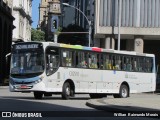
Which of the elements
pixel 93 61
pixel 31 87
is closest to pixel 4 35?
pixel 93 61

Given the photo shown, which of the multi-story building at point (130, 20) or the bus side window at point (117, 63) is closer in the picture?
the bus side window at point (117, 63)

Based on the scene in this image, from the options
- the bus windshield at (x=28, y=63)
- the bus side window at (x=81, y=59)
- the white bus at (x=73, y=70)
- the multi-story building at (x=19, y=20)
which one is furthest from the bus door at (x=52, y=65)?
the multi-story building at (x=19, y=20)

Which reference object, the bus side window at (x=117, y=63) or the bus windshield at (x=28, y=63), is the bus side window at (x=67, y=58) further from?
the bus side window at (x=117, y=63)

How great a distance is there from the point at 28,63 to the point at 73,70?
9.40ft

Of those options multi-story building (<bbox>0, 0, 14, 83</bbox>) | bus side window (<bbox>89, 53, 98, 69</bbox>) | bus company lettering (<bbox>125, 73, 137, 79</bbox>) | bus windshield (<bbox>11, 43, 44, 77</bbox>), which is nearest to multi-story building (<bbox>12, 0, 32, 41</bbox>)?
multi-story building (<bbox>0, 0, 14, 83</bbox>)

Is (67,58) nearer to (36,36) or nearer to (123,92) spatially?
(123,92)

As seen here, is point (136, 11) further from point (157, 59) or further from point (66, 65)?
point (66, 65)

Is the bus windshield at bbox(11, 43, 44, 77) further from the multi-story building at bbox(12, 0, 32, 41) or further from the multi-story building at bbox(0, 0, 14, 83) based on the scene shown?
the multi-story building at bbox(12, 0, 32, 41)

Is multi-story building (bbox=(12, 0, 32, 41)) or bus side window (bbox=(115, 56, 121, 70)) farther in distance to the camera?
multi-story building (bbox=(12, 0, 32, 41))

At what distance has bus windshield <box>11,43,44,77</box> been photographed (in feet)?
91.7

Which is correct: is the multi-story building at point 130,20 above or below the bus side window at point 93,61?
above

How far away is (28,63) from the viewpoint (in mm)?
28062

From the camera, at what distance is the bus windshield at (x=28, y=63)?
91.7ft

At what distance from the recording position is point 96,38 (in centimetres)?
6356
